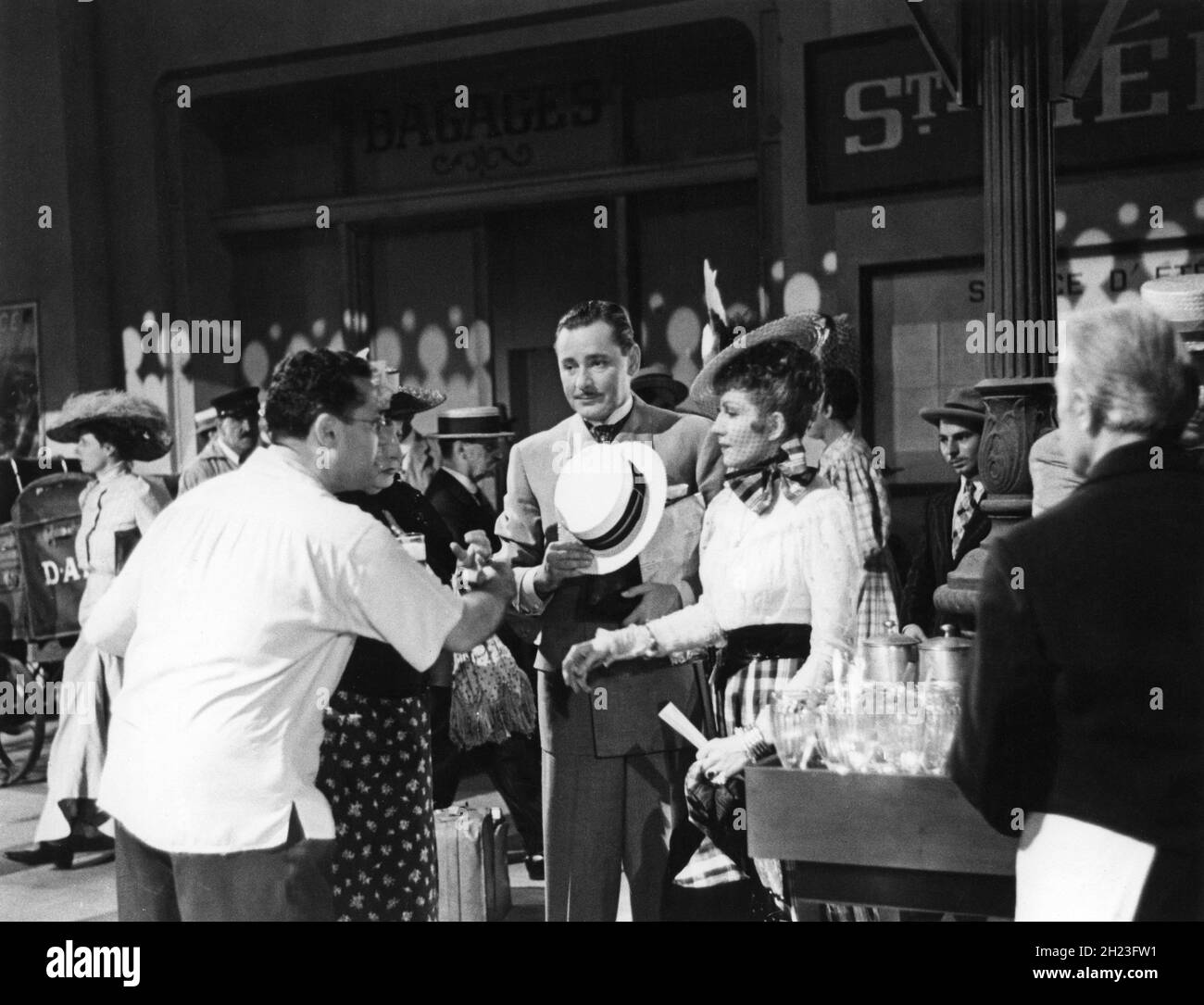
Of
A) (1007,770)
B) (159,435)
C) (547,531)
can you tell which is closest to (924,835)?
(1007,770)

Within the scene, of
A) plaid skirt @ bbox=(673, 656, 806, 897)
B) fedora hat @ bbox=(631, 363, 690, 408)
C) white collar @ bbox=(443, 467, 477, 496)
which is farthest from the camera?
white collar @ bbox=(443, 467, 477, 496)

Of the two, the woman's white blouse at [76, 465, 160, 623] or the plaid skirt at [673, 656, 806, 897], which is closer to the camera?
the plaid skirt at [673, 656, 806, 897]

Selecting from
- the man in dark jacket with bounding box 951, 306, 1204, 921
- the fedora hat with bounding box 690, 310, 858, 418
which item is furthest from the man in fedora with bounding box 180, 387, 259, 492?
the man in dark jacket with bounding box 951, 306, 1204, 921

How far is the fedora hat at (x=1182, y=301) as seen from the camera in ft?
11.0

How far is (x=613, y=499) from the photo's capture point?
10.9 feet

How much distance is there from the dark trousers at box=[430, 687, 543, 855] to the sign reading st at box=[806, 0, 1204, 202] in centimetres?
257

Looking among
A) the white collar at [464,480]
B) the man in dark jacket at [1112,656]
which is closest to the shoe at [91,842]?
the white collar at [464,480]

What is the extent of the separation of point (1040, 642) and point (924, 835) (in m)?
0.50

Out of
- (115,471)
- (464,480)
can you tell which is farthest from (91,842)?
(464,480)

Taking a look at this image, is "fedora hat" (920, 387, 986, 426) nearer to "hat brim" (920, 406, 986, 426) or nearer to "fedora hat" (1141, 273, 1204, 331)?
"hat brim" (920, 406, 986, 426)

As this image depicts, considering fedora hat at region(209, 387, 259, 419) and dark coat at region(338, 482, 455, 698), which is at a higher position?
fedora hat at region(209, 387, 259, 419)

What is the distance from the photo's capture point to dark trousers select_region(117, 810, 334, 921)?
93.4 inches

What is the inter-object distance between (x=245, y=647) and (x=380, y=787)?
2.17 feet

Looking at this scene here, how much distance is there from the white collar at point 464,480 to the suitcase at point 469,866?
1.70 m
